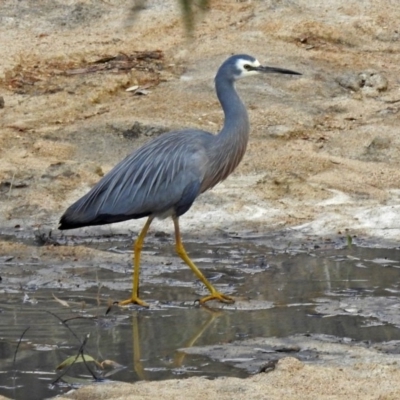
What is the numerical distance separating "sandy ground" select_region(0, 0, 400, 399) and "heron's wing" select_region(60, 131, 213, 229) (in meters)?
1.22

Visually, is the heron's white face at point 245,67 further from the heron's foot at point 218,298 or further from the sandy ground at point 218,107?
the heron's foot at point 218,298

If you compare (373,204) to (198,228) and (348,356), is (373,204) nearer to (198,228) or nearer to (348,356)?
(198,228)

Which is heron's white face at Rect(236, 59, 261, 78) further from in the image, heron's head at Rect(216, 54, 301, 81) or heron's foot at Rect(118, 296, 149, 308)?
heron's foot at Rect(118, 296, 149, 308)

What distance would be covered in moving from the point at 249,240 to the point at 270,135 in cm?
→ 256

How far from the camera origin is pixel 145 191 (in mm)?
6895

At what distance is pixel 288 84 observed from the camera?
39.0 ft

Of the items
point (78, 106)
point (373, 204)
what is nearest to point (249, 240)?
point (373, 204)

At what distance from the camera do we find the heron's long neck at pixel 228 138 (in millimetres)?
7180

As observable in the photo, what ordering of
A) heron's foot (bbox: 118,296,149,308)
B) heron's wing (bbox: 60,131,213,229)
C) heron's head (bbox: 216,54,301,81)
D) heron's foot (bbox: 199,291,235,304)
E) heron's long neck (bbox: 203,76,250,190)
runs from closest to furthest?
heron's foot (bbox: 118,296,149,308) → heron's foot (bbox: 199,291,235,304) → heron's wing (bbox: 60,131,213,229) → heron's long neck (bbox: 203,76,250,190) → heron's head (bbox: 216,54,301,81)

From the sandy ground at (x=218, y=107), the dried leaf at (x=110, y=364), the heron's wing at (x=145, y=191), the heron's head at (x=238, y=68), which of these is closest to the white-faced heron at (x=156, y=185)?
the heron's wing at (x=145, y=191)

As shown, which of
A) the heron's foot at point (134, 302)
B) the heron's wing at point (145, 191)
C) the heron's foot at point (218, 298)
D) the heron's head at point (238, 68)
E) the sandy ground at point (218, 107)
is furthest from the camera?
the sandy ground at point (218, 107)

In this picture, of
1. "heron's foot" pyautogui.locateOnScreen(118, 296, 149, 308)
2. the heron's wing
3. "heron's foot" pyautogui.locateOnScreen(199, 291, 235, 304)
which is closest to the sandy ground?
the heron's wing

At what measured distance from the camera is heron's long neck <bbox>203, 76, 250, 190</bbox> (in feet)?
23.6

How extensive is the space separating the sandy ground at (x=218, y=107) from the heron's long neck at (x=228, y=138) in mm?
1313
